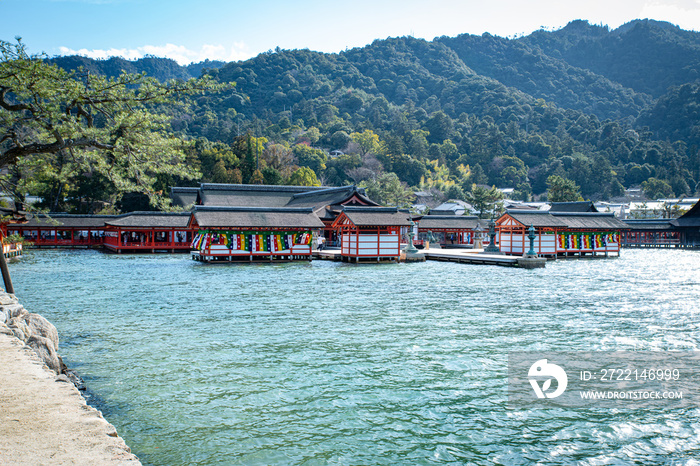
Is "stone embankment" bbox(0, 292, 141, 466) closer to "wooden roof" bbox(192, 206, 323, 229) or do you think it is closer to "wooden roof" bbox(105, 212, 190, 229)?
"wooden roof" bbox(192, 206, 323, 229)

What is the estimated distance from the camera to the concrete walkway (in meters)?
4.59

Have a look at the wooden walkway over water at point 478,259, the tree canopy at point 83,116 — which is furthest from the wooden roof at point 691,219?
the tree canopy at point 83,116

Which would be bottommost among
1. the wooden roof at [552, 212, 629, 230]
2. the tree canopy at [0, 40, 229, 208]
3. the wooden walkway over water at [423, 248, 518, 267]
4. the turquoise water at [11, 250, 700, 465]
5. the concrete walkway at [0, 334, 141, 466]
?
the turquoise water at [11, 250, 700, 465]

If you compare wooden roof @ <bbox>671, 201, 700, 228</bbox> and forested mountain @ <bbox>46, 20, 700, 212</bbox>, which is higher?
forested mountain @ <bbox>46, 20, 700, 212</bbox>

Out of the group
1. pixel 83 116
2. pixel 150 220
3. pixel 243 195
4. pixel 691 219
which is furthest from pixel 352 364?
pixel 691 219

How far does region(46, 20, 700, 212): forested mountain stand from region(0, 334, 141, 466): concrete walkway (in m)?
50.7

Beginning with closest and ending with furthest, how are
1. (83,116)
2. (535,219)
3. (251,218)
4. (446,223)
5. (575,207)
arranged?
(83,116) → (251,218) → (535,219) → (446,223) → (575,207)

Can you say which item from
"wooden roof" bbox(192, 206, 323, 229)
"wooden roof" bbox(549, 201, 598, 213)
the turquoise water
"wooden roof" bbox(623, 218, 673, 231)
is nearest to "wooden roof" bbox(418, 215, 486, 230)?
"wooden roof" bbox(549, 201, 598, 213)

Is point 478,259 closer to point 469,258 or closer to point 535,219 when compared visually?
point 469,258

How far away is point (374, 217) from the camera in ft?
111

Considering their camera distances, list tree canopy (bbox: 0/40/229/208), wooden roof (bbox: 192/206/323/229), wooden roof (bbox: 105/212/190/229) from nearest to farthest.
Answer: tree canopy (bbox: 0/40/229/208)
wooden roof (bbox: 192/206/323/229)
wooden roof (bbox: 105/212/190/229)

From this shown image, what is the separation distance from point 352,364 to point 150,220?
37.7m

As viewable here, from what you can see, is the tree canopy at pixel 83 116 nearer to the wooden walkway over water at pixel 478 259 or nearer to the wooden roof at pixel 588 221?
the wooden walkway over water at pixel 478 259

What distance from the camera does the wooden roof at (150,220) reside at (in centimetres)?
4281
